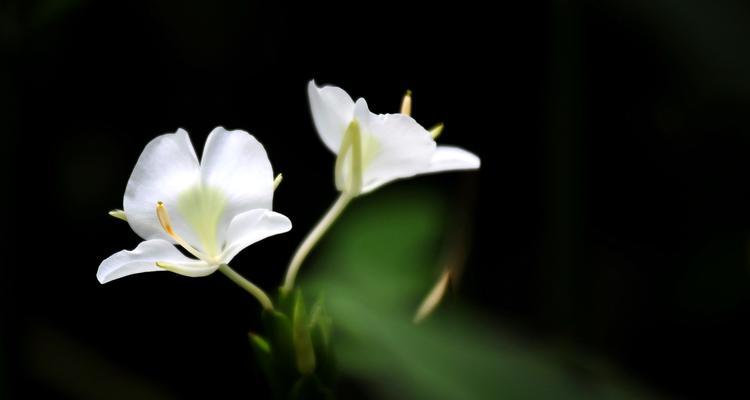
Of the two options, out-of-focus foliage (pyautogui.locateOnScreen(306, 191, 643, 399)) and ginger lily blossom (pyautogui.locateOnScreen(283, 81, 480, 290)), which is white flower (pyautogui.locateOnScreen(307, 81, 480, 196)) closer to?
ginger lily blossom (pyautogui.locateOnScreen(283, 81, 480, 290))

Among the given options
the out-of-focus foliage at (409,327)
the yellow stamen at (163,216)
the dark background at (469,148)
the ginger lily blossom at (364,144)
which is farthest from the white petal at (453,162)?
the dark background at (469,148)

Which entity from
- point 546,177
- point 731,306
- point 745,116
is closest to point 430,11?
point 546,177

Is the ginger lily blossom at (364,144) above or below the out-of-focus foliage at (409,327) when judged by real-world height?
above

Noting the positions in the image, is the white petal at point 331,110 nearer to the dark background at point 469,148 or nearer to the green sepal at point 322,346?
→ the green sepal at point 322,346

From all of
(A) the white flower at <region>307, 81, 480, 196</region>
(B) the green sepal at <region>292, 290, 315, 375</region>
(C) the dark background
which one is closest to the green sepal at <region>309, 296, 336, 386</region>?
(B) the green sepal at <region>292, 290, 315, 375</region>

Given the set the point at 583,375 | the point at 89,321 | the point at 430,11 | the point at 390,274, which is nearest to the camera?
the point at 583,375

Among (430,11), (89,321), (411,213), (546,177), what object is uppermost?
(430,11)

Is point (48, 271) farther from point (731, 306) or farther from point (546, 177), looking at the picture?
point (731, 306)
